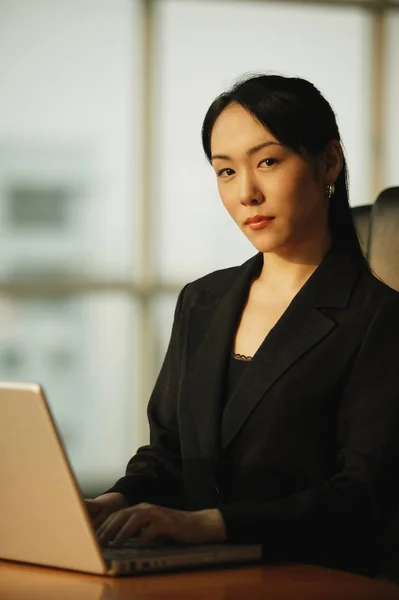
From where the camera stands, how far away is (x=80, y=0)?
4809 mm

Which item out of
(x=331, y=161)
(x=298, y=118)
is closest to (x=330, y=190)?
(x=331, y=161)

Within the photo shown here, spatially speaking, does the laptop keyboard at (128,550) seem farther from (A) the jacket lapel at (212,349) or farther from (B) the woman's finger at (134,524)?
(A) the jacket lapel at (212,349)

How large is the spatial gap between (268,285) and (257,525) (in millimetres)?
614

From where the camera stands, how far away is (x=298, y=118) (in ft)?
6.66

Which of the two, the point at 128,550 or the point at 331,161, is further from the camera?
the point at 331,161

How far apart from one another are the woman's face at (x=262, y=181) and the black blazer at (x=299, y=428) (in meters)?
0.12

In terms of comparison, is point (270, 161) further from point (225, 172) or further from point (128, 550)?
point (128, 550)

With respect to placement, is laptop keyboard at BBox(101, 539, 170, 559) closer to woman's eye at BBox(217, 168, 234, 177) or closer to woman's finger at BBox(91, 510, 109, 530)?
woman's finger at BBox(91, 510, 109, 530)

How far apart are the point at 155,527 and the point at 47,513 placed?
A: 194 millimetres

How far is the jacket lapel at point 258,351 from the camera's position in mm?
2002

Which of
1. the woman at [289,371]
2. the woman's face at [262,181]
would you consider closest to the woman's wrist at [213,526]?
the woman at [289,371]

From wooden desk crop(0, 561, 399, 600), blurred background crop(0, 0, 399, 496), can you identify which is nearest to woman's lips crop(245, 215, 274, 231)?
wooden desk crop(0, 561, 399, 600)

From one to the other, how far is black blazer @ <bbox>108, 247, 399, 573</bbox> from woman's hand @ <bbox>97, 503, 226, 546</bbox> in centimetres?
6

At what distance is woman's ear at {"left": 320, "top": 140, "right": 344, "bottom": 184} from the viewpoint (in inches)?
82.4
